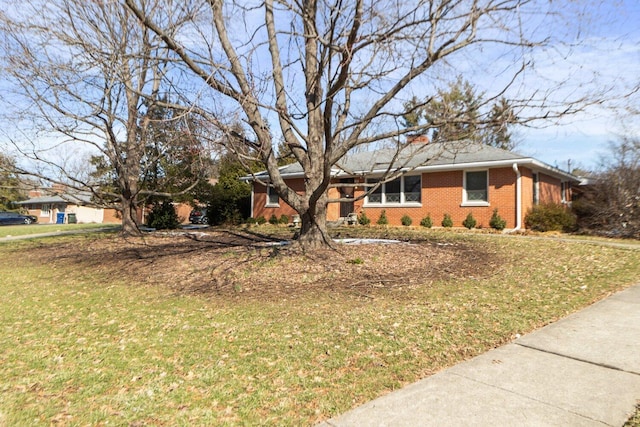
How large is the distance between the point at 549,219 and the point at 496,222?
2009 mm

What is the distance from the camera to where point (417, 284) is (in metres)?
7.20

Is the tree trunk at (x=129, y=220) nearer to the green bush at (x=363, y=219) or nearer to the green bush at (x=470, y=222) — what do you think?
the green bush at (x=363, y=219)

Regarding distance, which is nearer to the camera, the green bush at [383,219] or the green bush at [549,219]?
the green bush at [549,219]

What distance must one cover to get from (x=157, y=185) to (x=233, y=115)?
1282 cm

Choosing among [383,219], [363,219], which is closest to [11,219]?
[363,219]

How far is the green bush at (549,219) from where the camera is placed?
635 inches

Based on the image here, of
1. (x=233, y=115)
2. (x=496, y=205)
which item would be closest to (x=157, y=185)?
(x=233, y=115)

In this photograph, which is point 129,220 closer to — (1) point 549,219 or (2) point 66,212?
(1) point 549,219

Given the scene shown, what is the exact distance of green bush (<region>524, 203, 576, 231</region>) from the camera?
16.1 m

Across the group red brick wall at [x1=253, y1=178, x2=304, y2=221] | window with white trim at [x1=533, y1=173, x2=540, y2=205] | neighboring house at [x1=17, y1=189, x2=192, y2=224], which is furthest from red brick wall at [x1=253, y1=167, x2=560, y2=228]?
neighboring house at [x1=17, y1=189, x2=192, y2=224]

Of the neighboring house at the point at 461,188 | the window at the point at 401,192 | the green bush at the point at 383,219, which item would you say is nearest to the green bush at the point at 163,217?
the neighboring house at the point at 461,188

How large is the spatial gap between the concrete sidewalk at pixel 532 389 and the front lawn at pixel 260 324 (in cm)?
25

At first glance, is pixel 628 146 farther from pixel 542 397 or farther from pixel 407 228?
pixel 542 397

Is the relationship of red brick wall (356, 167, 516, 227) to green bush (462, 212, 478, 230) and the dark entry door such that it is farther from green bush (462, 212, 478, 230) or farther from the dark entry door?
the dark entry door
